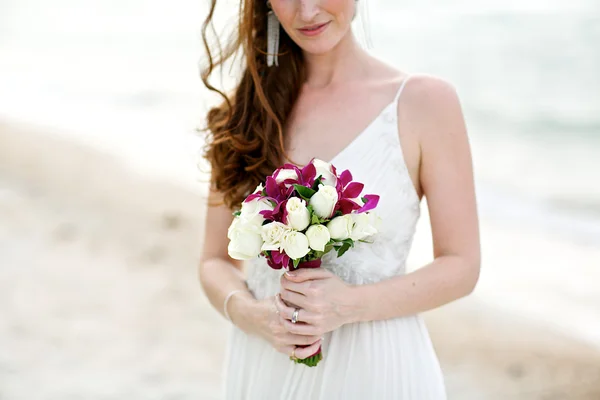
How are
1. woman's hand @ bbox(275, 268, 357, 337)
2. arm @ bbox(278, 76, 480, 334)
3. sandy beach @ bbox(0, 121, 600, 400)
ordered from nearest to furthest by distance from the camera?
1. woman's hand @ bbox(275, 268, 357, 337)
2. arm @ bbox(278, 76, 480, 334)
3. sandy beach @ bbox(0, 121, 600, 400)

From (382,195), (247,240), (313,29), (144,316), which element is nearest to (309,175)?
(247,240)

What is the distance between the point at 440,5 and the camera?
1862 cm

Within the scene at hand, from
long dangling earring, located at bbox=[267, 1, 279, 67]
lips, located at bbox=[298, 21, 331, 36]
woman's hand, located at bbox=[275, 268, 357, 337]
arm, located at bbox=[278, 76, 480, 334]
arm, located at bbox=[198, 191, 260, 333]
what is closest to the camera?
woman's hand, located at bbox=[275, 268, 357, 337]

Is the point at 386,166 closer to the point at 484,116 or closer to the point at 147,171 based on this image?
the point at 147,171

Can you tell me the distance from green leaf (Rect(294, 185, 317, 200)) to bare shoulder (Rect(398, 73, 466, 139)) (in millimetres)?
606

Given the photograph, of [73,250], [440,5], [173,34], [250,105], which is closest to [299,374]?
Answer: [250,105]

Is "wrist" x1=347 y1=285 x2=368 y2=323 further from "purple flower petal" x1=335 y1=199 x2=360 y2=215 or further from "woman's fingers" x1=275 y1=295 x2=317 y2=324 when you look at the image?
"purple flower petal" x1=335 y1=199 x2=360 y2=215

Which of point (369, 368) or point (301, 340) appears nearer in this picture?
point (301, 340)

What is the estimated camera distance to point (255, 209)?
2.37m

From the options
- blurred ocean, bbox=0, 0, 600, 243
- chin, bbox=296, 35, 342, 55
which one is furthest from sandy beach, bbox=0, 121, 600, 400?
chin, bbox=296, 35, 342, 55

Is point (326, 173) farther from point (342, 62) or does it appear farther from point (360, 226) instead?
point (342, 62)

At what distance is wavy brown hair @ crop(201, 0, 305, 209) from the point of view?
120 inches

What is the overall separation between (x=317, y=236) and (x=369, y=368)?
735 millimetres

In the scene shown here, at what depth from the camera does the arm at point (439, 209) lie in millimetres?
2676
